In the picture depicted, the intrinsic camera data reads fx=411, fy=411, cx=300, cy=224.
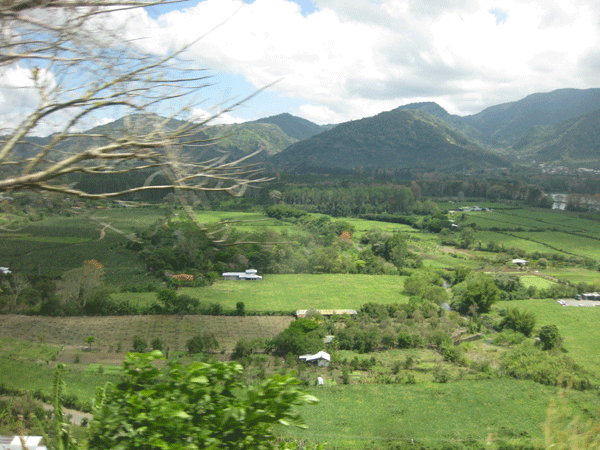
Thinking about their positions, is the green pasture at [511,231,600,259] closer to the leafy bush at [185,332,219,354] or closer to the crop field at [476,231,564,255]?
the crop field at [476,231,564,255]

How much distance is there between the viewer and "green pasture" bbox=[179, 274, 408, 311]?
92.6 ft

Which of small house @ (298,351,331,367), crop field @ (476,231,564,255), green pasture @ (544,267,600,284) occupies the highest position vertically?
crop field @ (476,231,564,255)

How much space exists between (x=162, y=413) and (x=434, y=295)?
29274mm

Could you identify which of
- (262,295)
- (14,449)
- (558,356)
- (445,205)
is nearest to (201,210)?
(14,449)

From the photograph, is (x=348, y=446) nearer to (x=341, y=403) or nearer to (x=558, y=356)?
(x=341, y=403)

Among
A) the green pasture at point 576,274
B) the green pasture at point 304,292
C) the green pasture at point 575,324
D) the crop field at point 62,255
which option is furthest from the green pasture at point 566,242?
the crop field at point 62,255

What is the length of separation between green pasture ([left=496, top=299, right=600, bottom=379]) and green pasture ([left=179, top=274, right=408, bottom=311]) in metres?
8.61

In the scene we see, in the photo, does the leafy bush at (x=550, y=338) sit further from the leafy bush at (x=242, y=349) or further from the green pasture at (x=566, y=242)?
the green pasture at (x=566, y=242)

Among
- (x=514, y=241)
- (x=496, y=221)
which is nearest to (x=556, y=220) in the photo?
(x=496, y=221)

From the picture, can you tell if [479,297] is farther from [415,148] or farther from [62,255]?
[415,148]

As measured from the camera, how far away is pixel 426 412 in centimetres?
1725

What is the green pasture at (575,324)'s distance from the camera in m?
22.3

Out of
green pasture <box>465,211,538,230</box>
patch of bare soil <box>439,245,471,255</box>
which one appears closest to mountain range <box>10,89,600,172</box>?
green pasture <box>465,211,538,230</box>

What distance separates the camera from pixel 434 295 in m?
29.1
